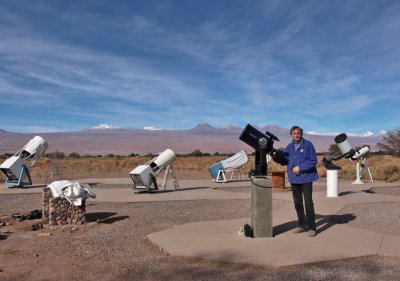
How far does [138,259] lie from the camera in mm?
6609

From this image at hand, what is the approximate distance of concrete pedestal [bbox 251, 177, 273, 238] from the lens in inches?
295

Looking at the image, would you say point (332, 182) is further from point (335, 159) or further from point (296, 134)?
point (296, 134)

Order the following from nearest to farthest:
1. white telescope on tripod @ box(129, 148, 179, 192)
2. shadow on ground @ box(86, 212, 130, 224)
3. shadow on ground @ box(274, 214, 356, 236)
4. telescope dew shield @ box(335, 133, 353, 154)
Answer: shadow on ground @ box(274, 214, 356, 236), shadow on ground @ box(86, 212, 130, 224), telescope dew shield @ box(335, 133, 353, 154), white telescope on tripod @ box(129, 148, 179, 192)

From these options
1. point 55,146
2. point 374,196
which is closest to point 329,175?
point 374,196

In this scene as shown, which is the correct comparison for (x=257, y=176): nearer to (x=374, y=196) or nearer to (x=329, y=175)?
(x=329, y=175)

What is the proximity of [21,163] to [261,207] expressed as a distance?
1591cm

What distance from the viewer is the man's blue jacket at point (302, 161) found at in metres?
7.64

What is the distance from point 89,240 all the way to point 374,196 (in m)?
9.81

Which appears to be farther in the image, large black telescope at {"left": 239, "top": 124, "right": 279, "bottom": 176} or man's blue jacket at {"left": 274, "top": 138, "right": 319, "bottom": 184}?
man's blue jacket at {"left": 274, "top": 138, "right": 319, "bottom": 184}

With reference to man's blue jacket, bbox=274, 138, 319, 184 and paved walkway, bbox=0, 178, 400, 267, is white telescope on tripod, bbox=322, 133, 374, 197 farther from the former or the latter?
man's blue jacket, bbox=274, 138, 319, 184

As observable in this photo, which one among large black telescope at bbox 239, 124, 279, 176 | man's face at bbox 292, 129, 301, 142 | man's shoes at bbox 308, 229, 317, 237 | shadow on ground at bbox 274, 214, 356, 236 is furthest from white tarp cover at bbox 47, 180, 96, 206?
man's shoes at bbox 308, 229, 317, 237

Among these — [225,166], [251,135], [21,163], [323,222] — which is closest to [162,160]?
[225,166]

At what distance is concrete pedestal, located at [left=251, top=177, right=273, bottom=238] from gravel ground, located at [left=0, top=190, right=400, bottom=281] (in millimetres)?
1560

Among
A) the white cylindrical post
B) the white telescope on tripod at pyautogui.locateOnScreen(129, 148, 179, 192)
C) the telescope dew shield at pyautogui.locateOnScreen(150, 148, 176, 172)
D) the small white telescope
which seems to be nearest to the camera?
the white cylindrical post
